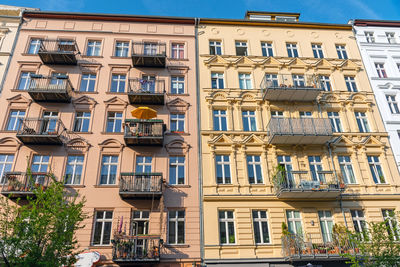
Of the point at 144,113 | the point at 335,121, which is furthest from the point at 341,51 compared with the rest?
the point at 144,113

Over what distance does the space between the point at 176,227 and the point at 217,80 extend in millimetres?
11078

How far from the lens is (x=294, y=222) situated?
1772 centimetres

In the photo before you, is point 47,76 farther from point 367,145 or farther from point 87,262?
point 367,145

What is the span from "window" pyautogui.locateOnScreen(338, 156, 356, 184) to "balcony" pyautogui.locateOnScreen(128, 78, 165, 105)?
1268 cm

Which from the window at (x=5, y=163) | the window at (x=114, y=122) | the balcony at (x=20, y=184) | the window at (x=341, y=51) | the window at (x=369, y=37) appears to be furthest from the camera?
the window at (x=369, y=37)

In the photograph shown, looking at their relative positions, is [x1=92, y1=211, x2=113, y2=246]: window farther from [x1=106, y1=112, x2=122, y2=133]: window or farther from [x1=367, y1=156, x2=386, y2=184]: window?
[x1=367, y1=156, x2=386, y2=184]: window

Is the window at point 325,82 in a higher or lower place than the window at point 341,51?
lower

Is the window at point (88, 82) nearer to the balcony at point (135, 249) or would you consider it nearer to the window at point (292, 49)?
the balcony at point (135, 249)

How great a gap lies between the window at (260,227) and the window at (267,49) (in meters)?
12.7

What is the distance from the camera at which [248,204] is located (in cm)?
1789

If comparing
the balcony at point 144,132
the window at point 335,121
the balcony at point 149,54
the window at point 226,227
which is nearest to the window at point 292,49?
the window at point 335,121

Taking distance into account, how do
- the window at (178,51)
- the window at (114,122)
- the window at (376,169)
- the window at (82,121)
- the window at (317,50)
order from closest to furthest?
1. the window at (376,169)
2. the window at (82,121)
3. the window at (114,122)
4. the window at (178,51)
5. the window at (317,50)

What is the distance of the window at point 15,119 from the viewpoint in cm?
1947

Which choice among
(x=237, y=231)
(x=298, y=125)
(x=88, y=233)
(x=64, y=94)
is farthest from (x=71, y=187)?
(x=298, y=125)
